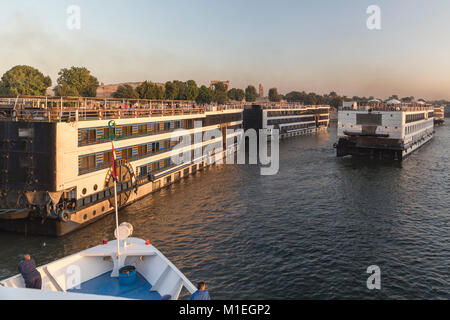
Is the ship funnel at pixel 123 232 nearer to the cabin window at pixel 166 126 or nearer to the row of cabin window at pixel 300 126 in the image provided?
the cabin window at pixel 166 126

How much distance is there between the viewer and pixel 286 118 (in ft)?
411

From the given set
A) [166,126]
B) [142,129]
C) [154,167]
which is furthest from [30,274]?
[166,126]

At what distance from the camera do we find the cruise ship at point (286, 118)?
101 metres

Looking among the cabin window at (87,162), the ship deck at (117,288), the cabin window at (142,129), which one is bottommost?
the ship deck at (117,288)

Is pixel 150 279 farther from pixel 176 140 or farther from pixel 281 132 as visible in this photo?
pixel 281 132

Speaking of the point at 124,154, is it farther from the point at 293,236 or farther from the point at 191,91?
the point at 191,91

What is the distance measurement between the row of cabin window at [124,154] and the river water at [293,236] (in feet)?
17.1

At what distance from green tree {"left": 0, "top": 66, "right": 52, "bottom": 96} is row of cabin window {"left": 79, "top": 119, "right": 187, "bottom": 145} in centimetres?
7777

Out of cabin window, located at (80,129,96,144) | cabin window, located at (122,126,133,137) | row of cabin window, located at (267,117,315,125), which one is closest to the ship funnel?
cabin window, located at (80,129,96,144)

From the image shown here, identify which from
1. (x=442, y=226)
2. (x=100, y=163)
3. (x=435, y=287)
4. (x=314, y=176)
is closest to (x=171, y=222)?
(x=100, y=163)

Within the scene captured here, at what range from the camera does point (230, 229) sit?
104 feet

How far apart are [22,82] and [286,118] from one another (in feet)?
281

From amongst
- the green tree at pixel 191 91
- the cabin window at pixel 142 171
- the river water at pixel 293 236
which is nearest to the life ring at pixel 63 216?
the river water at pixel 293 236
